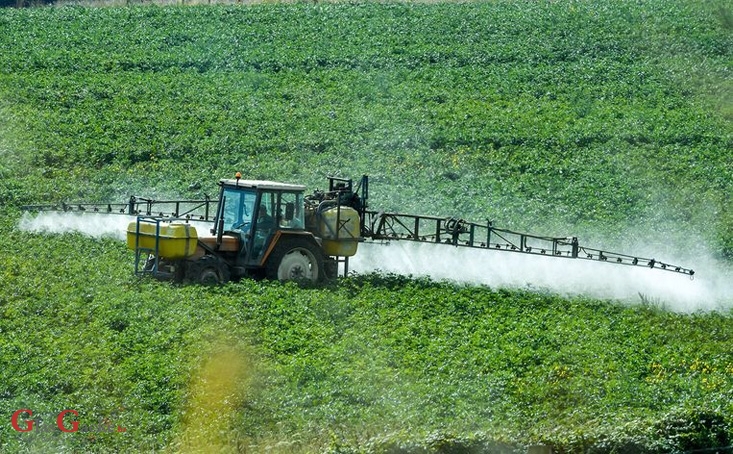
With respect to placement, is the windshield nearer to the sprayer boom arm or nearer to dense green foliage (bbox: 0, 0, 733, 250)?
the sprayer boom arm

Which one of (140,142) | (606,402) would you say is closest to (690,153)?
(140,142)

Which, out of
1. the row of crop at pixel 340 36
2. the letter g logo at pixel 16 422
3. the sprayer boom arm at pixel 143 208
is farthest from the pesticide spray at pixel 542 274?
the row of crop at pixel 340 36

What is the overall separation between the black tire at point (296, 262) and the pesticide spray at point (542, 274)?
2.21 m

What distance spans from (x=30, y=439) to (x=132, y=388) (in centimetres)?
219

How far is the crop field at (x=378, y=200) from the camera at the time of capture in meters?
15.8

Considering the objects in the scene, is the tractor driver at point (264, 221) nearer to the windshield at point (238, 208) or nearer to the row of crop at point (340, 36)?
the windshield at point (238, 208)

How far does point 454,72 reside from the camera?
144 ft

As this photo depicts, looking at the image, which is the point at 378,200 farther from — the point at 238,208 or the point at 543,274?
the point at 238,208

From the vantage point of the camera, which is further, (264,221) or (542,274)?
(542,274)

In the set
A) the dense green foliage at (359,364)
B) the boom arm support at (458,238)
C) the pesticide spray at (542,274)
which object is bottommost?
the dense green foliage at (359,364)

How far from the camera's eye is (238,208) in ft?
76.6

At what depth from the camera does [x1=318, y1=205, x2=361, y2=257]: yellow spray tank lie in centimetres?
2400

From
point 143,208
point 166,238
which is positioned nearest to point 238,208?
point 166,238

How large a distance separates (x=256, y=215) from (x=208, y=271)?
53.3 inches
